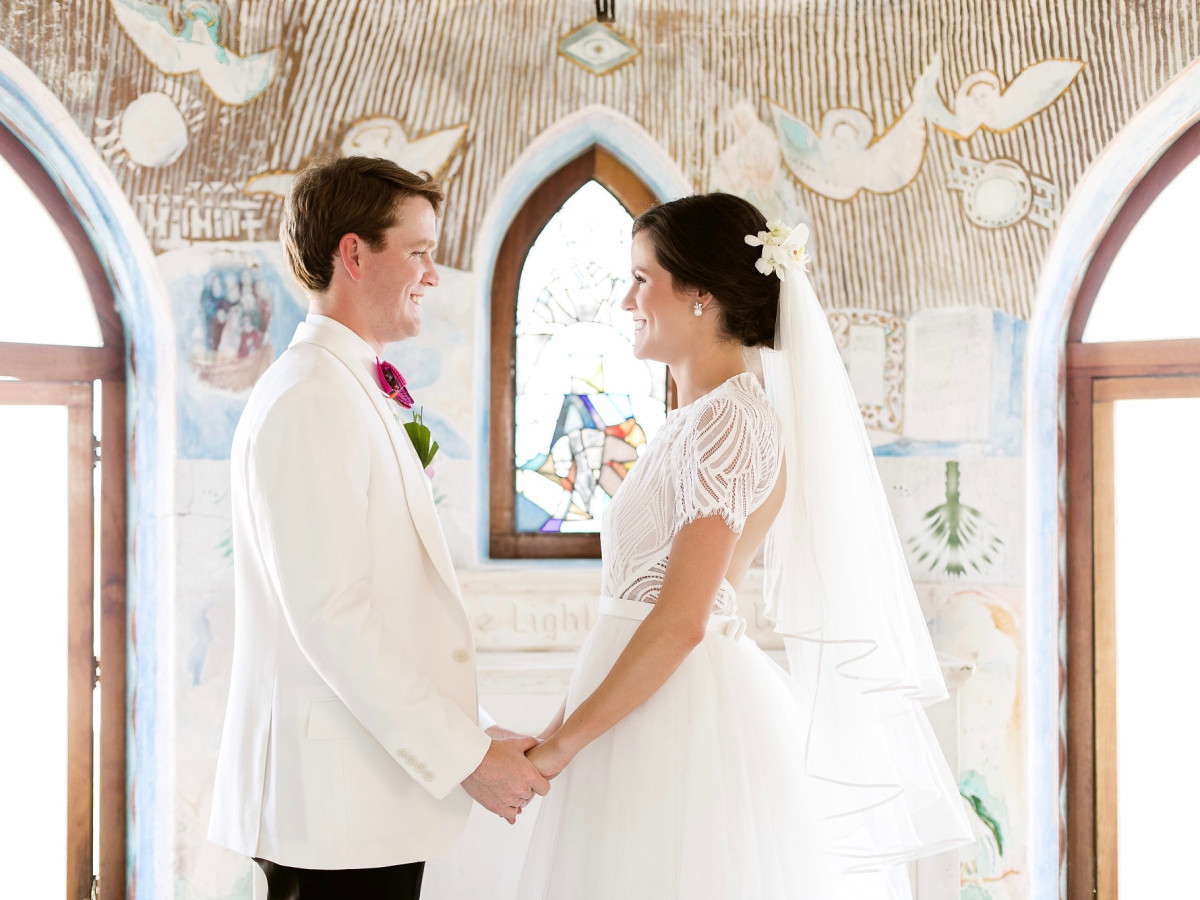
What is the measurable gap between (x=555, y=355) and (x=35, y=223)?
71.0 inches

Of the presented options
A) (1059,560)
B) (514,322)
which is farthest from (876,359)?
(514,322)

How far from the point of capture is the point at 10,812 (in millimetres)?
3109

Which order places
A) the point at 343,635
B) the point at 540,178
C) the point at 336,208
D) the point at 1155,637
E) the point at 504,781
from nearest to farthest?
the point at 343,635 → the point at 504,781 → the point at 336,208 → the point at 1155,637 → the point at 540,178

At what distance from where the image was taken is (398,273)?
1843mm

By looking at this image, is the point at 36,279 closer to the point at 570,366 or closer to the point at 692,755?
the point at 570,366

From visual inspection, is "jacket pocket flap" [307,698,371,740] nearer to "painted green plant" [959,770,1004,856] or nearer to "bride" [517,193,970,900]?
"bride" [517,193,970,900]

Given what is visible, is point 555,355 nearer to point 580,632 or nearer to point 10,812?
point 580,632

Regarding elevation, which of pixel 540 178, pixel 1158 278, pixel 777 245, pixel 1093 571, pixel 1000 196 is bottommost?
pixel 1093 571

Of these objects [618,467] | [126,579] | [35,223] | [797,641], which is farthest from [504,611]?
[35,223]

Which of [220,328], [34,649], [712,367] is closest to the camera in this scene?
[712,367]

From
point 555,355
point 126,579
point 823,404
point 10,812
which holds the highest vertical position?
point 555,355

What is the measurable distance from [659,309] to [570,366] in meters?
1.76

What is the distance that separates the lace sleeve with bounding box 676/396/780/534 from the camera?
66.3 inches

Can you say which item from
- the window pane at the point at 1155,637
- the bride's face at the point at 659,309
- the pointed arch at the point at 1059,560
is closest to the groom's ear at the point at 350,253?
the bride's face at the point at 659,309
